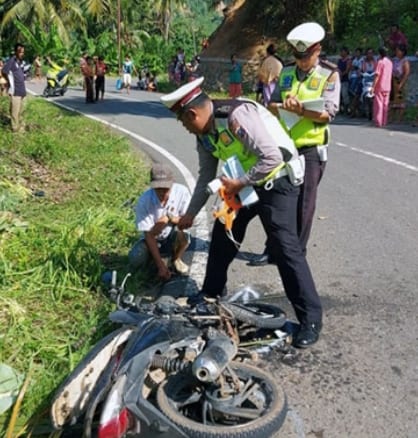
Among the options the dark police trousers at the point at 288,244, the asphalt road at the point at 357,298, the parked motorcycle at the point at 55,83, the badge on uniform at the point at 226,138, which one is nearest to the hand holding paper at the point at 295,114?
the dark police trousers at the point at 288,244

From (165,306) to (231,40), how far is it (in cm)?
2267

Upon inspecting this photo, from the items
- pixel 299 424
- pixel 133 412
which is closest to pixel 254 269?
pixel 299 424

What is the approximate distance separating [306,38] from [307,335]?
1.89 meters

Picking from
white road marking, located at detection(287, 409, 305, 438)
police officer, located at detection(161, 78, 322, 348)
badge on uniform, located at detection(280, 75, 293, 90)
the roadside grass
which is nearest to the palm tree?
the roadside grass

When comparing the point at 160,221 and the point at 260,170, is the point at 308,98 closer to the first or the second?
the point at 260,170

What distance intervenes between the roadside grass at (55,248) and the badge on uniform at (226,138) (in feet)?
4.48

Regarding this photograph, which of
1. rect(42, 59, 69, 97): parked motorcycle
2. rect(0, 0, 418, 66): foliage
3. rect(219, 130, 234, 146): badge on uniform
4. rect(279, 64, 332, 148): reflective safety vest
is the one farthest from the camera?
rect(42, 59, 69, 97): parked motorcycle

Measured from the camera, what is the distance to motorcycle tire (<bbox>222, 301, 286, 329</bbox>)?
351 centimetres

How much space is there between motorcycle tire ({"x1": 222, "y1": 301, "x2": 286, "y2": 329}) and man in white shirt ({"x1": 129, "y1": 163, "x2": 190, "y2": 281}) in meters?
1.08

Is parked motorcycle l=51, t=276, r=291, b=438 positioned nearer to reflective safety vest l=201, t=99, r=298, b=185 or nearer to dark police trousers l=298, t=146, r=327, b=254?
reflective safety vest l=201, t=99, r=298, b=185

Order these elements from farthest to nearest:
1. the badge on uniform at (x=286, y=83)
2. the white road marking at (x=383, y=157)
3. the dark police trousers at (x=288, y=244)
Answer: the white road marking at (x=383, y=157)
the badge on uniform at (x=286, y=83)
the dark police trousers at (x=288, y=244)

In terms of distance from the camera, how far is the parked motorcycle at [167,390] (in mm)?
2572

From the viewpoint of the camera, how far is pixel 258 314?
3.67 meters

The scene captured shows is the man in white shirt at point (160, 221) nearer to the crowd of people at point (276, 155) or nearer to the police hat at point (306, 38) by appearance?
the crowd of people at point (276, 155)
